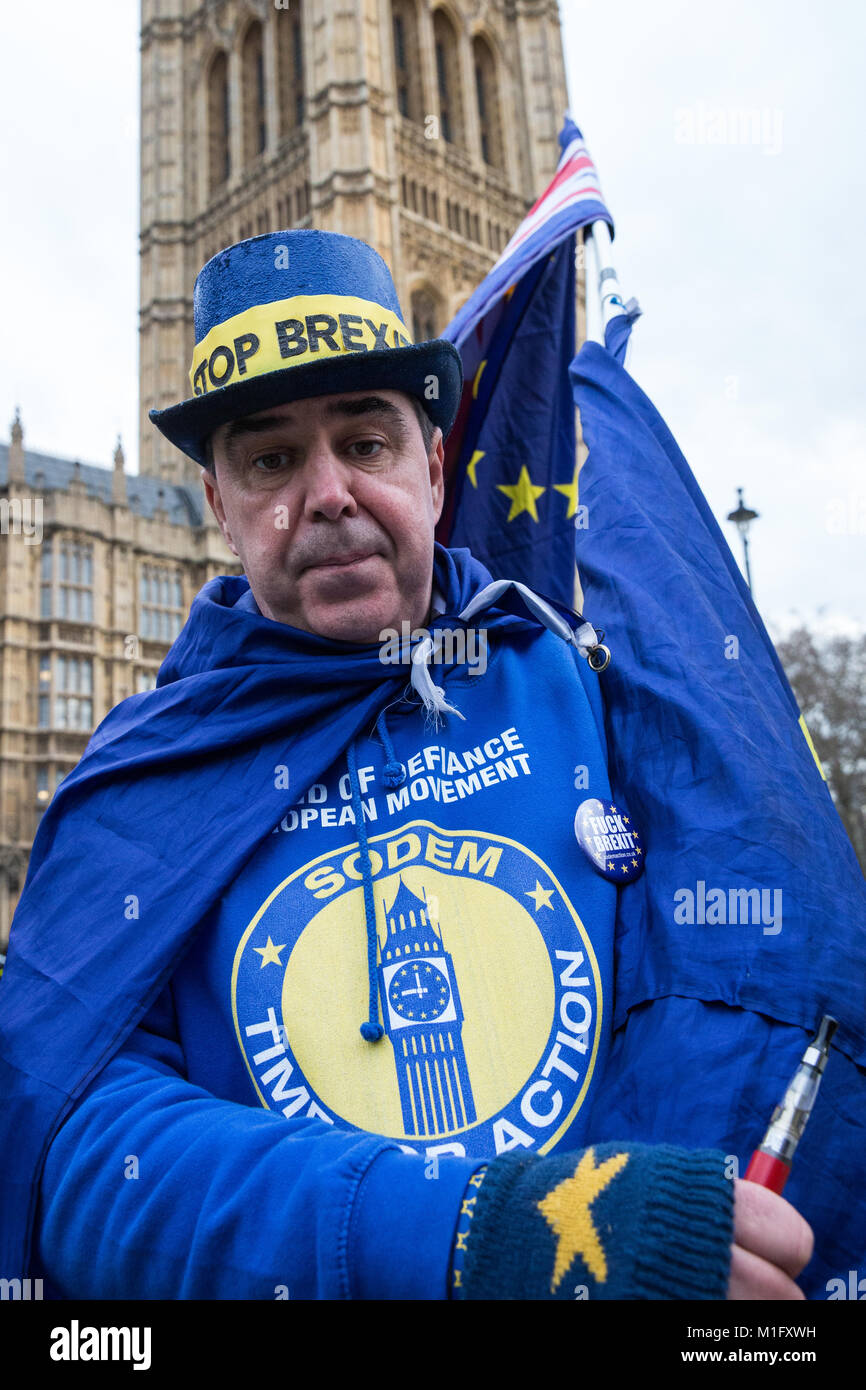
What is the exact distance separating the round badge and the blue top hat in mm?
738

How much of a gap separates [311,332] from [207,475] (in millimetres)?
346

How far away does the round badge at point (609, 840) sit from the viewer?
1369 millimetres

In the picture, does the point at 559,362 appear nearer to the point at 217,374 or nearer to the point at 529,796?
the point at 217,374

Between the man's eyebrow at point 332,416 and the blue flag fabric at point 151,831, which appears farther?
the man's eyebrow at point 332,416

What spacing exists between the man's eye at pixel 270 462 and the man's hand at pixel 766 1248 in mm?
1178

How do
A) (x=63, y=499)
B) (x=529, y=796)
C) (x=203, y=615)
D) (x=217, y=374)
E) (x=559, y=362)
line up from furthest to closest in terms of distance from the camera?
(x=63, y=499) → (x=559, y=362) → (x=203, y=615) → (x=217, y=374) → (x=529, y=796)

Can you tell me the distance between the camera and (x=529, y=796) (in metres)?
1.47

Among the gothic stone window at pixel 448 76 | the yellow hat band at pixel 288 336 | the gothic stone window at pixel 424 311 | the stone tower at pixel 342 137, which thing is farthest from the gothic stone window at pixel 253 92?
the yellow hat band at pixel 288 336

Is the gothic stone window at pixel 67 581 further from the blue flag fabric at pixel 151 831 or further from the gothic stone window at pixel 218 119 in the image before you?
the blue flag fabric at pixel 151 831

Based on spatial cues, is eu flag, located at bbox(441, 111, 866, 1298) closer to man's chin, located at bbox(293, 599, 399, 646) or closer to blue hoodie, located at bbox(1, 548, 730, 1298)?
blue hoodie, located at bbox(1, 548, 730, 1298)

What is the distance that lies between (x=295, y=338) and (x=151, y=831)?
775mm
